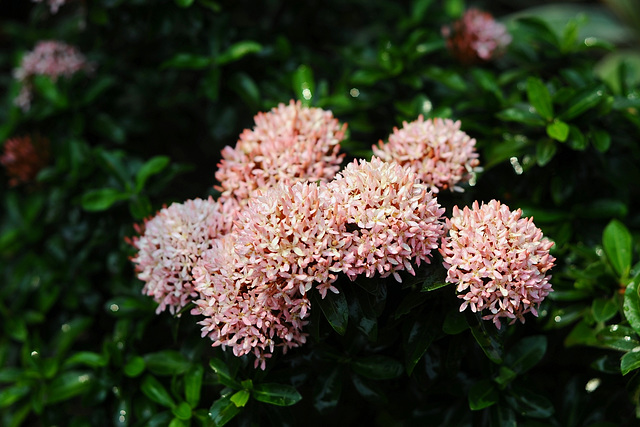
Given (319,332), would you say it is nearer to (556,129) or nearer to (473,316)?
(473,316)

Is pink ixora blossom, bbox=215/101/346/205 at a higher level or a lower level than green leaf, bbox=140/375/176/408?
higher

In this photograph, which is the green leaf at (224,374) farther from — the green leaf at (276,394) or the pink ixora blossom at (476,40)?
the pink ixora blossom at (476,40)

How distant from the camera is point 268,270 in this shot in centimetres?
137

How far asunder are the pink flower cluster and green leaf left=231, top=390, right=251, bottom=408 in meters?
1.75

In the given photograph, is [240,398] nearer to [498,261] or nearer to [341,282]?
[341,282]

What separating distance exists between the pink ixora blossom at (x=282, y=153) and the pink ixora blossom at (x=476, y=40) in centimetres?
104

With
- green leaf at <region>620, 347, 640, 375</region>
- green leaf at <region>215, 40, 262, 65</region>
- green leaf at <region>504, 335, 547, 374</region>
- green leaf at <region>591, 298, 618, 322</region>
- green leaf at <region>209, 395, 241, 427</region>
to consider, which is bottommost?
green leaf at <region>504, 335, 547, 374</region>

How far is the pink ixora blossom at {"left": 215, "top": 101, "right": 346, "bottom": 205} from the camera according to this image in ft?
5.45

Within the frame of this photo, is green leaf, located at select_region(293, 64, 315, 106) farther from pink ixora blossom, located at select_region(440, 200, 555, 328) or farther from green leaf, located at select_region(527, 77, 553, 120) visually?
pink ixora blossom, located at select_region(440, 200, 555, 328)

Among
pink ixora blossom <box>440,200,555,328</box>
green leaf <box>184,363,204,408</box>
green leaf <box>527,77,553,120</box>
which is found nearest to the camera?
pink ixora blossom <box>440,200,555,328</box>

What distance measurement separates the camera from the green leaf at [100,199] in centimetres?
210

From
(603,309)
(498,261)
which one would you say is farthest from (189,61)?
(603,309)

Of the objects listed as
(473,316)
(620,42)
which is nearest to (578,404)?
(473,316)


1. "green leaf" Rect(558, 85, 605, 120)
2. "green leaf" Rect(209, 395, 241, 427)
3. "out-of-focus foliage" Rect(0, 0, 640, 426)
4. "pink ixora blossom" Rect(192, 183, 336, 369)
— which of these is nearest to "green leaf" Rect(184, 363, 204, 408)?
"out-of-focus foliage" Rect(0, 0, 640, 426)
